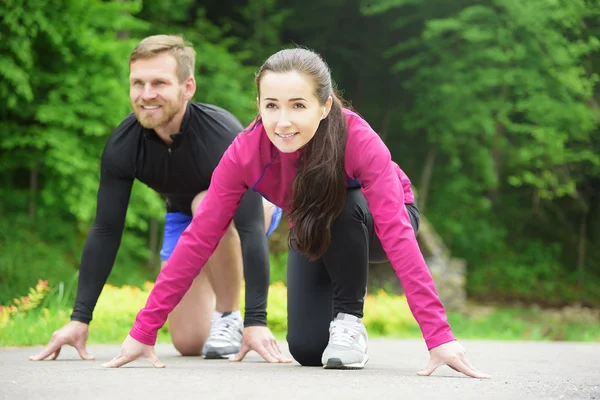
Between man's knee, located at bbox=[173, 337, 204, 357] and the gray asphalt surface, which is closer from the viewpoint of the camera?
the gray asphalt surface

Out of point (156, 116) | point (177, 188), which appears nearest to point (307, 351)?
point (177, 188)

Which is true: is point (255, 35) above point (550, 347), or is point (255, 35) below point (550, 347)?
above

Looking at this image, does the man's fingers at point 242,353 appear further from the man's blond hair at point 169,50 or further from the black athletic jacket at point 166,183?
the man's blond hair at point 169,50

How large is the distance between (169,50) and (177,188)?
753 millimetres

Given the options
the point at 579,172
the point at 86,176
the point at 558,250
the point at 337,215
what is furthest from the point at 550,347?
the point at 558,250

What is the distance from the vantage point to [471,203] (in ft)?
70.6

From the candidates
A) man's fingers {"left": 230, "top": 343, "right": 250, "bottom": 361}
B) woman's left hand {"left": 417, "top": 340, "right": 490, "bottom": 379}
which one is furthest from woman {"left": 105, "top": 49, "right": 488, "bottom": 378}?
man's fingers {"left": 230, "top": 343, "right": 250, "bottom": 361}

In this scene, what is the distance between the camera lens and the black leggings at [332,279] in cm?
362

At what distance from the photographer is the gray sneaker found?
360 cm

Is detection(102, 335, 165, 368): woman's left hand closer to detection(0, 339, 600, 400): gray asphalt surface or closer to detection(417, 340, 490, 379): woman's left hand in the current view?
detection(0, 339, 600, 400): gray asphalt surface

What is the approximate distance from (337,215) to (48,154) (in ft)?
27.7

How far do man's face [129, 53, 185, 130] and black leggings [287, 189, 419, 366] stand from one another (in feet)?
3.24

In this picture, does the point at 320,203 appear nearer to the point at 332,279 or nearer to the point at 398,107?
the point at 332,279

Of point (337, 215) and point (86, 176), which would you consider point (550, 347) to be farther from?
point (86, 176)
